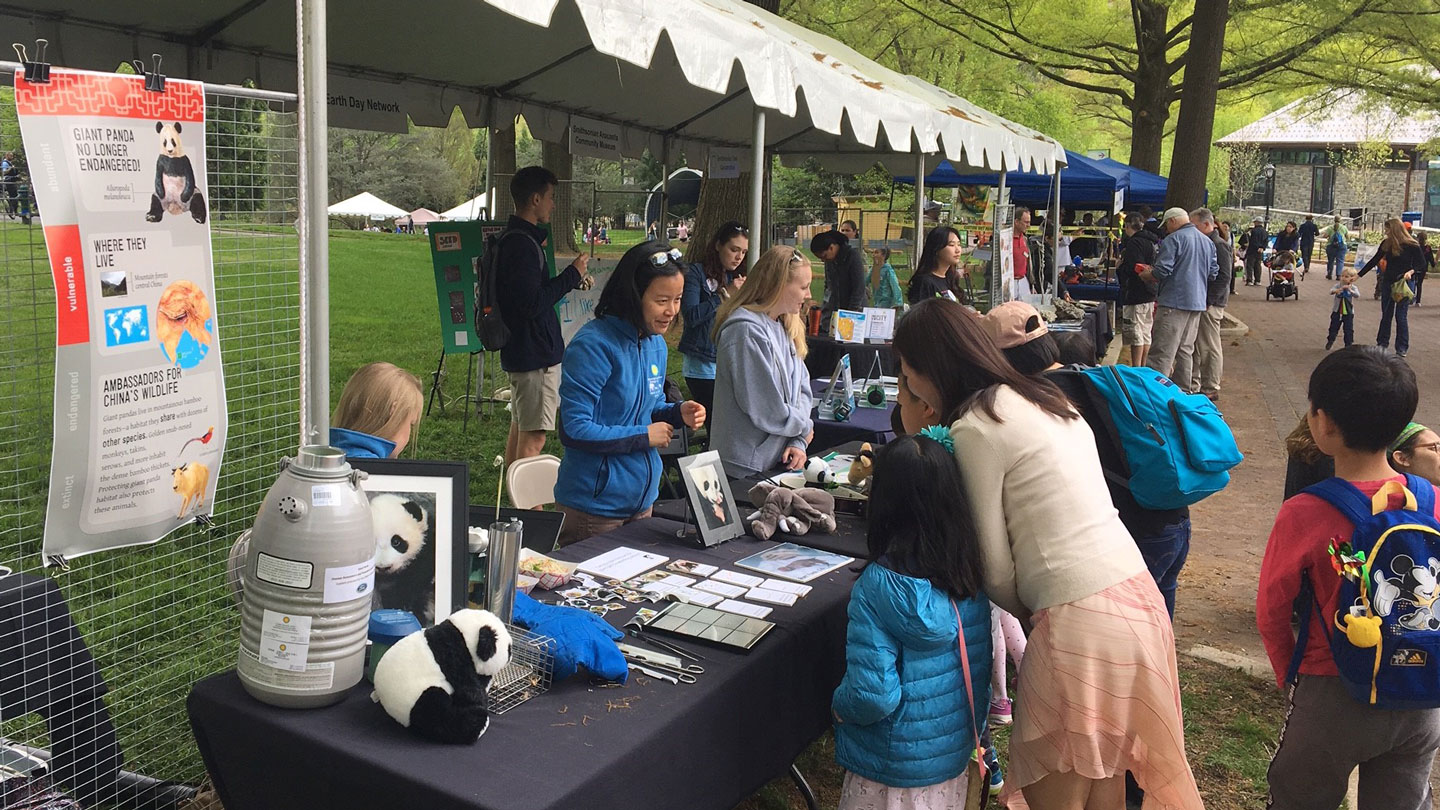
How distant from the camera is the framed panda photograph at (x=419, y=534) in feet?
6.88

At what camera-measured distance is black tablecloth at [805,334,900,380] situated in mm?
7383

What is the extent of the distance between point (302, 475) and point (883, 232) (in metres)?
14.4

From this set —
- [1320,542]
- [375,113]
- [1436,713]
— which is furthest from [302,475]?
[375,113]

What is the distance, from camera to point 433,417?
28.6 feet

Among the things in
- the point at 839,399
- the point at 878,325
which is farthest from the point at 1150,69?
the point at 839,399

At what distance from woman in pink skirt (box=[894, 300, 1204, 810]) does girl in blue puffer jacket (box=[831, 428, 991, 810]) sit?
91 mm

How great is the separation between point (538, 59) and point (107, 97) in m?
4.80

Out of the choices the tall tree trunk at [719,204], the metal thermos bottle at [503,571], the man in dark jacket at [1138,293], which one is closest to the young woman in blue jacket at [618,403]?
the metal thermos bottle at [503,571]

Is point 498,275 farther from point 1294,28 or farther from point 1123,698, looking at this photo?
point 1294,28

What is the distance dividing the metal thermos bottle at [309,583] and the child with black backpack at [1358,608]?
7.11 ft

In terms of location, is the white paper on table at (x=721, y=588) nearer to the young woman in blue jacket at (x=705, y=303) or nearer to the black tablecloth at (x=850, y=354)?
the young woman in blue jacket at (x=705, y=303)

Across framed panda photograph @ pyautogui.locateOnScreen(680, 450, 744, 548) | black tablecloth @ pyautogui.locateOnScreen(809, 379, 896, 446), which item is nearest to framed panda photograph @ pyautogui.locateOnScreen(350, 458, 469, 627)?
framed panda photograph @ pyautogui.locateOnScreen(680, 450, 744, 548)

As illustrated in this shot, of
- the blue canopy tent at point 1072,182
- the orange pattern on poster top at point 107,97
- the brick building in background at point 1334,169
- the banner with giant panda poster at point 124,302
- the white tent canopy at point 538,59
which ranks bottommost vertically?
the banner with giant panda poster at point 124,302

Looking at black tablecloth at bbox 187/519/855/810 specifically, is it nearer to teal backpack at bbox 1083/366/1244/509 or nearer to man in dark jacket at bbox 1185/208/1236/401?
teal backpack at bbox 1083/366/1244/509
